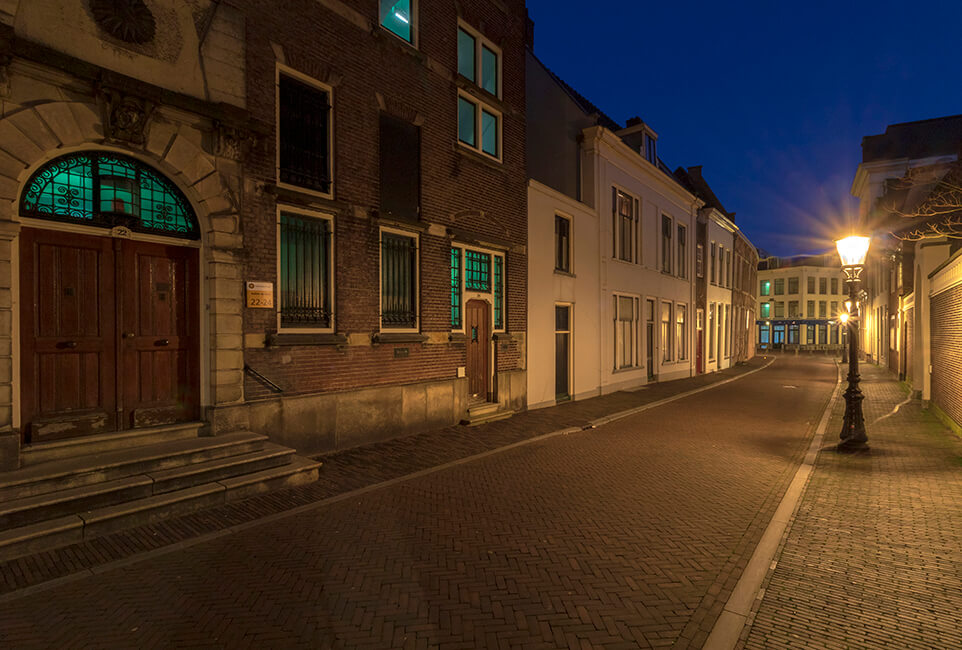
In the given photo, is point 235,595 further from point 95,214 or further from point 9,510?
point 95,214

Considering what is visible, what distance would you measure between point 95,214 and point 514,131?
9598mm

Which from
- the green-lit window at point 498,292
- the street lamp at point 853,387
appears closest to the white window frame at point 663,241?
the green-lit window at point 498,292

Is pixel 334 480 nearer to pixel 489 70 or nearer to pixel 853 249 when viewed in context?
pixel 853 249

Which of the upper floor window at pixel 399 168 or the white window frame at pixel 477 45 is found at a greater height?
the white window frame at pixel 477 45

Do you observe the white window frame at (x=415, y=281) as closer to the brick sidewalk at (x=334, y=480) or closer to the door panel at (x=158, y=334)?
the brick sidewalk at (x=334, y=480)

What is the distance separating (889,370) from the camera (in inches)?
997

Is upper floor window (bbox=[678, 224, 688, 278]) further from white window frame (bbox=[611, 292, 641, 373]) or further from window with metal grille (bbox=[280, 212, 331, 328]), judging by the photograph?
window with metal grille (bbox=[280, 212, 331, 328])

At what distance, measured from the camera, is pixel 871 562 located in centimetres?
467

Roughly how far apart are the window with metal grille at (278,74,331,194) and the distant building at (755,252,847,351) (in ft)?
204

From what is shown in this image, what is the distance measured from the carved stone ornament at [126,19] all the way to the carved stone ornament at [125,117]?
797 millimetres

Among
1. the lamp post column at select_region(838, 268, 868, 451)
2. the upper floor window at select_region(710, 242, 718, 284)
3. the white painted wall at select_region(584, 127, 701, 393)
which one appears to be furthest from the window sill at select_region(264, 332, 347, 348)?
the upper floor window at select_region(710, 242, 718, 284)

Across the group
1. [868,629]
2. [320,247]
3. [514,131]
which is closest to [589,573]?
[868,629]

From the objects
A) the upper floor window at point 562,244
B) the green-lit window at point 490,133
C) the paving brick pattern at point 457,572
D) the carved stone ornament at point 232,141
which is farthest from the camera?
the upper floor window at point 562,244

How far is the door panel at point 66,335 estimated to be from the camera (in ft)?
19.3
